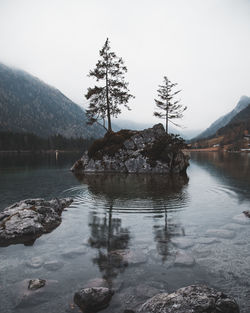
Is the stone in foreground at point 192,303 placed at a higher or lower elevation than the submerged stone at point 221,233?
higher

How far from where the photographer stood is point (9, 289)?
6457mm

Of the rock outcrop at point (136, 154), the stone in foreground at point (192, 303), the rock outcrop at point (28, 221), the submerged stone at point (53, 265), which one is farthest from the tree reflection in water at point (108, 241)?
the rock outcrop at point (136, 154)

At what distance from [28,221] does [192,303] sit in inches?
367

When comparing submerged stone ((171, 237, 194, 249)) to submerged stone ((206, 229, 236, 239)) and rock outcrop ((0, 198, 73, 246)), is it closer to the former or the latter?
submerged stone ((206, 229, 236, 239))

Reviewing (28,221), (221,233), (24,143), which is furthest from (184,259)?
(24,143)

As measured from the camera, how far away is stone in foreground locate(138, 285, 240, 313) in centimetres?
513

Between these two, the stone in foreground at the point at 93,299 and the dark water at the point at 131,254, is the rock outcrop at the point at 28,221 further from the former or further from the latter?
the stone in foreground at the point at 93,299

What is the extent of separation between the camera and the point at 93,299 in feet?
18.7

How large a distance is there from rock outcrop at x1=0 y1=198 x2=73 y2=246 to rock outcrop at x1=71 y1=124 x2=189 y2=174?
76.6 ft

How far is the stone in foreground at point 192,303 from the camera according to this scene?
5127 mm

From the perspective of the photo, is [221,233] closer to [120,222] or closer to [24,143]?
[120,222]

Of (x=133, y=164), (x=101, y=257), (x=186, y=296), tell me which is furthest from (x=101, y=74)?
(x=186, y=296)

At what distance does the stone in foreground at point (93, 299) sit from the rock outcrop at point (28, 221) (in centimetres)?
515

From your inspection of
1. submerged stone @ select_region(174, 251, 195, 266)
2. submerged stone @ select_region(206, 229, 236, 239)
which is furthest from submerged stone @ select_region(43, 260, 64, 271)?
submerged stone @ select_region(206, 229, 236, 239)
